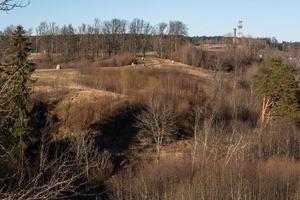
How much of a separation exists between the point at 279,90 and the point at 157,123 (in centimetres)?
1114

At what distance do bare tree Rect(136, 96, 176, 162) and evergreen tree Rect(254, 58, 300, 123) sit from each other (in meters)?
9.09

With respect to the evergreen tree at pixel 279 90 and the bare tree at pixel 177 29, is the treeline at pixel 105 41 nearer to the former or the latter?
the bare tree at pixel 177 29

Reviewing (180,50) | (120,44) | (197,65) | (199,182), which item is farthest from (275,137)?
(120,44)

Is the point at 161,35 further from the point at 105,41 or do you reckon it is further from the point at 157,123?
the point at 157,123

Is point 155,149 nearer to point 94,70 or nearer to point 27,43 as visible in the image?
point 27,43

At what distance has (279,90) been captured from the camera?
48.7 meters

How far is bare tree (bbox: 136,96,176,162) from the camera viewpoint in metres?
47.5

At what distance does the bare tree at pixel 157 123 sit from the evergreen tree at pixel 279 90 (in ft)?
Result: 29.8

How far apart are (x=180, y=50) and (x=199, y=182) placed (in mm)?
79070

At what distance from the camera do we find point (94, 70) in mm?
76000

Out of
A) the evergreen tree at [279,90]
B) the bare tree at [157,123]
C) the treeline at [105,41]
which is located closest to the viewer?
the evergreen tree at [279,90]

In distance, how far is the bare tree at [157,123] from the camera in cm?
4750

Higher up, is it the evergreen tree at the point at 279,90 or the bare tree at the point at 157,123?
the evergreen tree at the point at 279,90

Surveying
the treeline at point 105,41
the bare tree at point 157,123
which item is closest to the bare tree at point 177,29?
the treeline at point 105,41
